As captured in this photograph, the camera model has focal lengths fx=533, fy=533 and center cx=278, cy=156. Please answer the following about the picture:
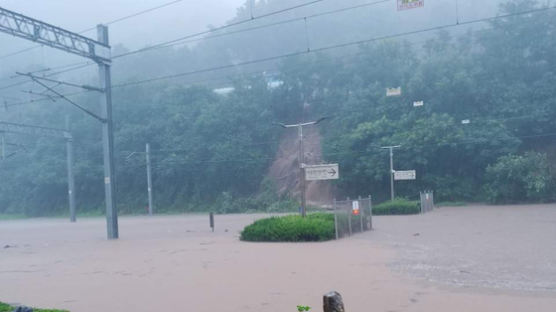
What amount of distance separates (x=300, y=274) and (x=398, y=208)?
24.8 meters

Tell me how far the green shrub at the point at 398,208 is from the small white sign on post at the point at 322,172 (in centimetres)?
1551

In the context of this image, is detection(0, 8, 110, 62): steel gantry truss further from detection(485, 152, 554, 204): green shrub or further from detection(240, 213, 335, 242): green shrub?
detection(485, 152, 554, 204): green shrub

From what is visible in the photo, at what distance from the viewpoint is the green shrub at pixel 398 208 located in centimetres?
3578

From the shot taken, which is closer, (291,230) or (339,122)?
(291,230)

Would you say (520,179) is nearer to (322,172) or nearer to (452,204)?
(452,204)

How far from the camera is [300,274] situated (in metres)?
12.6

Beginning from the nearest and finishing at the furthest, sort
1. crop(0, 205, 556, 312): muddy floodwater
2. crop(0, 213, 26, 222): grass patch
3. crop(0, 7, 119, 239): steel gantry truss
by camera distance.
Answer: crop(0, 205, 556, 312): muddy floodwater
crop(0, 7, 119, 239): steel gantry truss
crop(0, 213, 26, 222): grass patch

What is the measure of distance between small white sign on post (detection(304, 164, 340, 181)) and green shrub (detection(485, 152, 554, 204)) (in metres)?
25.2

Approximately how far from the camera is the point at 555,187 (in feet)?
136

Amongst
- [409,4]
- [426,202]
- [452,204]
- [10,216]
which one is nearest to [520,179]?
[452,204]

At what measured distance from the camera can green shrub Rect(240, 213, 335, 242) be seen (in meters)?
20.2

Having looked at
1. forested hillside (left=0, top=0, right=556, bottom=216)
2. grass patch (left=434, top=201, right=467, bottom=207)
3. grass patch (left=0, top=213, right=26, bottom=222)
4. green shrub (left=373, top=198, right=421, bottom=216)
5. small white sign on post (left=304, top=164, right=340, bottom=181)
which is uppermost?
forested hillside (left=0, top=0, right=556, bottom=216)

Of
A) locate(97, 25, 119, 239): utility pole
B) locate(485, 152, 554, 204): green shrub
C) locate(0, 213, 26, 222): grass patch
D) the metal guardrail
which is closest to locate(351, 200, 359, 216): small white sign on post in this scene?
locate(97, 25, 119, 239): utility pole

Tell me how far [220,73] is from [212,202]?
1147 inches
